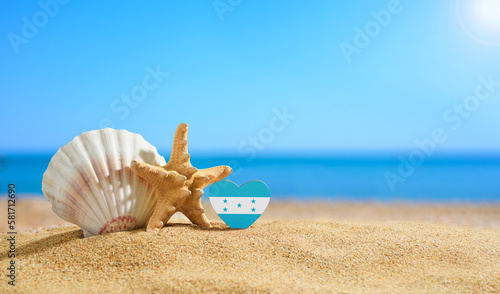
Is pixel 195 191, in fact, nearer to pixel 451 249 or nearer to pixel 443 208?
pixel 451 249

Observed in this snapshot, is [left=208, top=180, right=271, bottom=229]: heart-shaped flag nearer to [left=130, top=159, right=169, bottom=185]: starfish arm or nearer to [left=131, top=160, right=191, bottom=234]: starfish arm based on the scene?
[left=131, top=160, right=191, bottom=234]: starfish arm

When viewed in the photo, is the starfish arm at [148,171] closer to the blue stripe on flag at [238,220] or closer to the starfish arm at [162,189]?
the starfish arm at [162,189]

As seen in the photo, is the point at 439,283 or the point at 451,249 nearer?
the point at 439,283

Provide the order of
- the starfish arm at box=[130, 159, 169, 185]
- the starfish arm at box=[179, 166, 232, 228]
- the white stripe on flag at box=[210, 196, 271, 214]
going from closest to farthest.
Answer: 1. the starfish arm at box=[130, 159, 169, 185]
2. the starfish arm at box=[179, 166, 232, 228]
3. the white stripe on flag at box=[210, 196, 271, 214]

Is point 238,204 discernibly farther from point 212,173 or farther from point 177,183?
point 177,183

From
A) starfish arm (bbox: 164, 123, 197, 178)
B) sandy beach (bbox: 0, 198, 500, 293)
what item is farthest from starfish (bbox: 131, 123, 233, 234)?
sandy beach (bbox: 0, 198, 500, 293)

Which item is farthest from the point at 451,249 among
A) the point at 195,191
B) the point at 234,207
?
the point at 195,191
